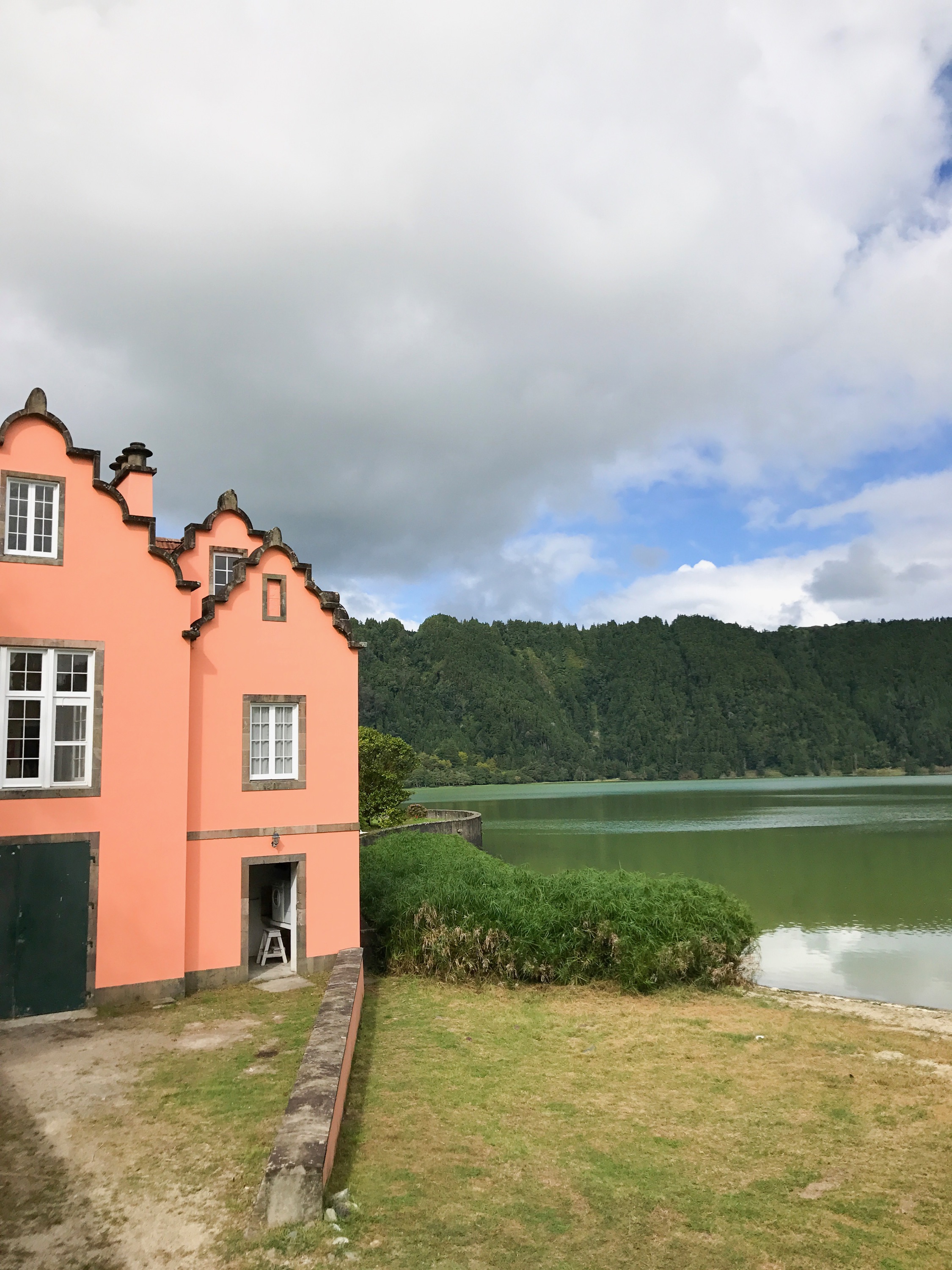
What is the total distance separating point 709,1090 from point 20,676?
35.8 ft

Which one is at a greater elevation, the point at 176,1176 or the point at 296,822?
the point at 296,822

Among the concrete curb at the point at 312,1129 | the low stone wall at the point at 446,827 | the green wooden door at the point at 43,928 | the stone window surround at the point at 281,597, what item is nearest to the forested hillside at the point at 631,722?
the low stone wall at the point at 446,827

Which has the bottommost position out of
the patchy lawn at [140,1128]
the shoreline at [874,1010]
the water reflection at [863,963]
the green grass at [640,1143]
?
the water reflection at [863,963]

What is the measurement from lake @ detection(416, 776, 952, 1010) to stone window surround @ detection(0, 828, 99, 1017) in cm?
1352

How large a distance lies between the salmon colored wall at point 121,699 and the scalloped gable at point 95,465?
73mm

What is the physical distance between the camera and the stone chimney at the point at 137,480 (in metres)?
14.8

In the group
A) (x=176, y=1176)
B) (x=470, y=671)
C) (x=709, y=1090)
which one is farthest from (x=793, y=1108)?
(x=470, y=671)

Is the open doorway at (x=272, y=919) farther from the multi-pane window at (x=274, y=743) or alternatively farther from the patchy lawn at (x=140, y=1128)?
the patchy lawn at (x=140, y=1128)

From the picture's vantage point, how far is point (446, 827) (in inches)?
1559

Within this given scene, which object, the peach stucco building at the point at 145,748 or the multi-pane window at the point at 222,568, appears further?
the multi-pane window at the point at 222,568

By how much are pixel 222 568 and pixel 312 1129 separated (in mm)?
11355

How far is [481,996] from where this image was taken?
1434cm

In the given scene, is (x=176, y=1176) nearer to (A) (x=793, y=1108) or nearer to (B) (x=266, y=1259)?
(B) (x=266, y=1259)

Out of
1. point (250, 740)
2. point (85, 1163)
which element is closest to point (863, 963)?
point (250, 740)
